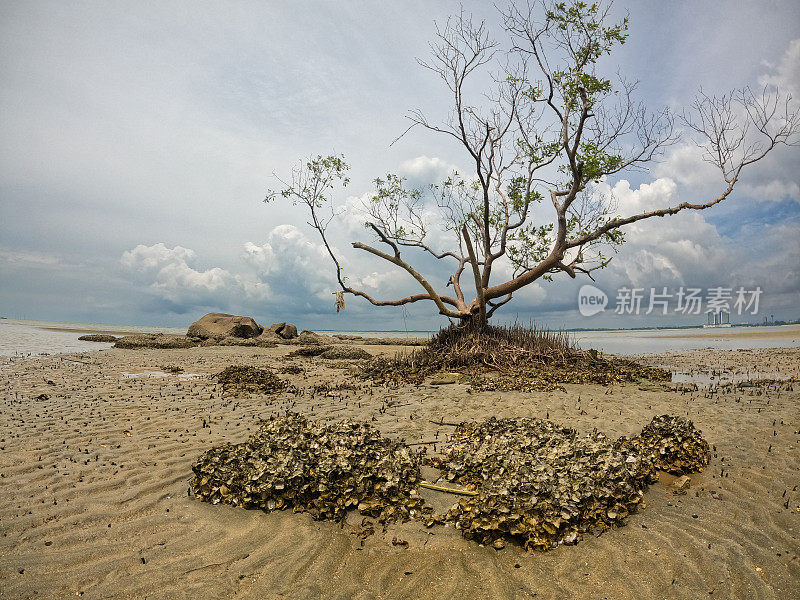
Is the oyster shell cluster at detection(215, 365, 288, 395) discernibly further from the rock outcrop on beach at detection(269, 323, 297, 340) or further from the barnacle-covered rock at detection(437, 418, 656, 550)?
the rock outcrop on beach at detection(269, 323, 297, 340)

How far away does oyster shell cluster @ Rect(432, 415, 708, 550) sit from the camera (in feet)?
13.1

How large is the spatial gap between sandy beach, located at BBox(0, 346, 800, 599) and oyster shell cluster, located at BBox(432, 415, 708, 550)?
0.16m

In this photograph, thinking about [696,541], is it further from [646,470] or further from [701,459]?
[701,459]

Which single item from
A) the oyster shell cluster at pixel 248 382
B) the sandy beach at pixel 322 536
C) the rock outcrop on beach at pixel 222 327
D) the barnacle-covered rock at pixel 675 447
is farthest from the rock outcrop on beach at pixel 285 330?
the barnacle-covered rock at pixel 675 447

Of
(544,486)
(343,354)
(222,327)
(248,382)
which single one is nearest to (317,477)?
(544,486)

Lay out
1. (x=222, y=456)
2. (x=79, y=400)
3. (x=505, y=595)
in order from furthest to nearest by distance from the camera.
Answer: (x=79, y=400), (x=222, y=456), (x=505, y=595)

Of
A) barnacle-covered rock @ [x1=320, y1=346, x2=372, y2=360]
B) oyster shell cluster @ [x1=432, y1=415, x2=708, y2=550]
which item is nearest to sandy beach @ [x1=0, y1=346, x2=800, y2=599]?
oyster shell cluster @ [x1=432, y1=415, x2=708, y2=550]

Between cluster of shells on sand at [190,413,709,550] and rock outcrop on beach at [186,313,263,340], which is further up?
rock outcrop on beach at [186,313,263,340]

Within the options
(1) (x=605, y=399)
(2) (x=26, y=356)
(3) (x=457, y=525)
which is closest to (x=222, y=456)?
(3) (x=457, y=525)

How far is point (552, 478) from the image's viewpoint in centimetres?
431

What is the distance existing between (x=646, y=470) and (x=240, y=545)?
15.5ft

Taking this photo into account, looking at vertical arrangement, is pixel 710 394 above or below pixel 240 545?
above

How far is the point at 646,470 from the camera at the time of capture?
5062 millimetres

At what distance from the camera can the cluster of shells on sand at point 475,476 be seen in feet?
13.3
